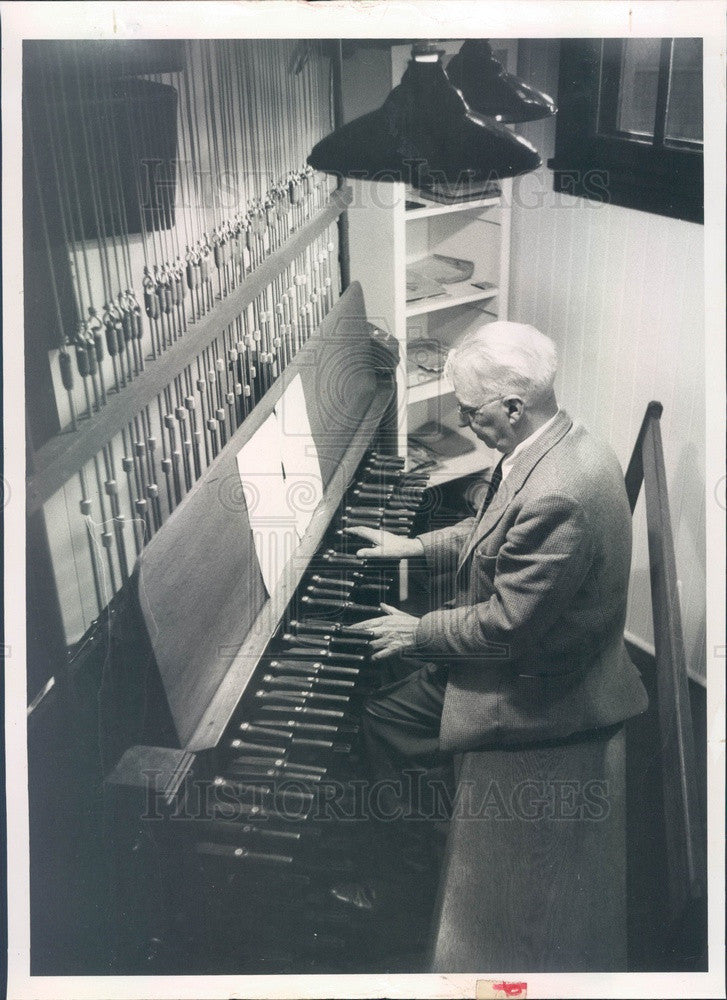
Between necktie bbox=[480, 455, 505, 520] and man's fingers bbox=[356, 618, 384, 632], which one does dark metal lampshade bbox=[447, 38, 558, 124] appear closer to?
necktie bbox=[480, 455, 505, 520]

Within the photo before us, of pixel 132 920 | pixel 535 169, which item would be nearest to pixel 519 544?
pixel 535 169

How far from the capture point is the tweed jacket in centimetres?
154

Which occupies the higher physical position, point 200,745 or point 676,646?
point 676,646

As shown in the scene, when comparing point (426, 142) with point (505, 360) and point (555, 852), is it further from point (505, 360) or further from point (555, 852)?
point (555, 852)

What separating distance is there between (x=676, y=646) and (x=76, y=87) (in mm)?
1476

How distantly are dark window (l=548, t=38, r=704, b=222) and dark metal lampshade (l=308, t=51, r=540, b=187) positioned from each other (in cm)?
11

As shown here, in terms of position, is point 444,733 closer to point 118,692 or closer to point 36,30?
point 118,692

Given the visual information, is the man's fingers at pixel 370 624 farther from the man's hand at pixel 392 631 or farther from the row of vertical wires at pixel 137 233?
the row of vertical wires at pixel 137 233

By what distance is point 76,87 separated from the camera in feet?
4.39

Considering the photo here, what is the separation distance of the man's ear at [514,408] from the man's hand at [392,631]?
1.45 feet

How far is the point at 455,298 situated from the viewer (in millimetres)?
1707

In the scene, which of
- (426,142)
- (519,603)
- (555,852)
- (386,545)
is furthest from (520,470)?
(555,852)

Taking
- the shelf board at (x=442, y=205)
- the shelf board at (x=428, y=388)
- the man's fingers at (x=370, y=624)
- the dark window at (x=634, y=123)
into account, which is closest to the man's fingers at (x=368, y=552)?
the man's fingers at (x=370, y=624)

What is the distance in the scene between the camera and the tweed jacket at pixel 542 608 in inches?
60.7
